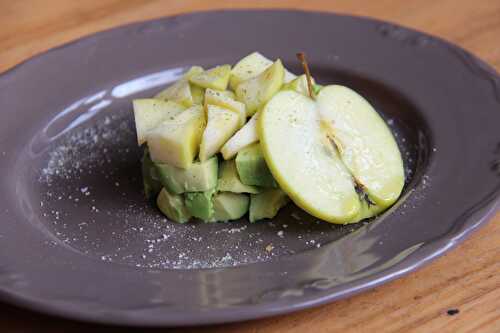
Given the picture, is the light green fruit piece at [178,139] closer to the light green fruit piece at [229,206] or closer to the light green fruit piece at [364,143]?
the light green fruit piece at [229,206]

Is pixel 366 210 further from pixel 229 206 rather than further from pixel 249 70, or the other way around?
pixel 249 70

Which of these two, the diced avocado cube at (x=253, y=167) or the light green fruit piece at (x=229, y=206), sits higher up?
the diced avocado cube at (x=253, y=167)

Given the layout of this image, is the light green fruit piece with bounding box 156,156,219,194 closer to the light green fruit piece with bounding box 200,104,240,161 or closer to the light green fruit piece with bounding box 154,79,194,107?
the light green fruit piece with bounding box 200,104,240,161

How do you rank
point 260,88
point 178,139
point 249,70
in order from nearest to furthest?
point 178,139 < point 260,88 < point 249,70

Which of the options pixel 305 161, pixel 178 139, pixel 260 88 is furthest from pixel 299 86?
pixel 178 139

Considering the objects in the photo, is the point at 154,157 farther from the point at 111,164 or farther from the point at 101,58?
the point at 101,58

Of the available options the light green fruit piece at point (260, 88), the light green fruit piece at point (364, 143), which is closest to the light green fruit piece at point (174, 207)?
the light green fruit piece at point (260, 88)
